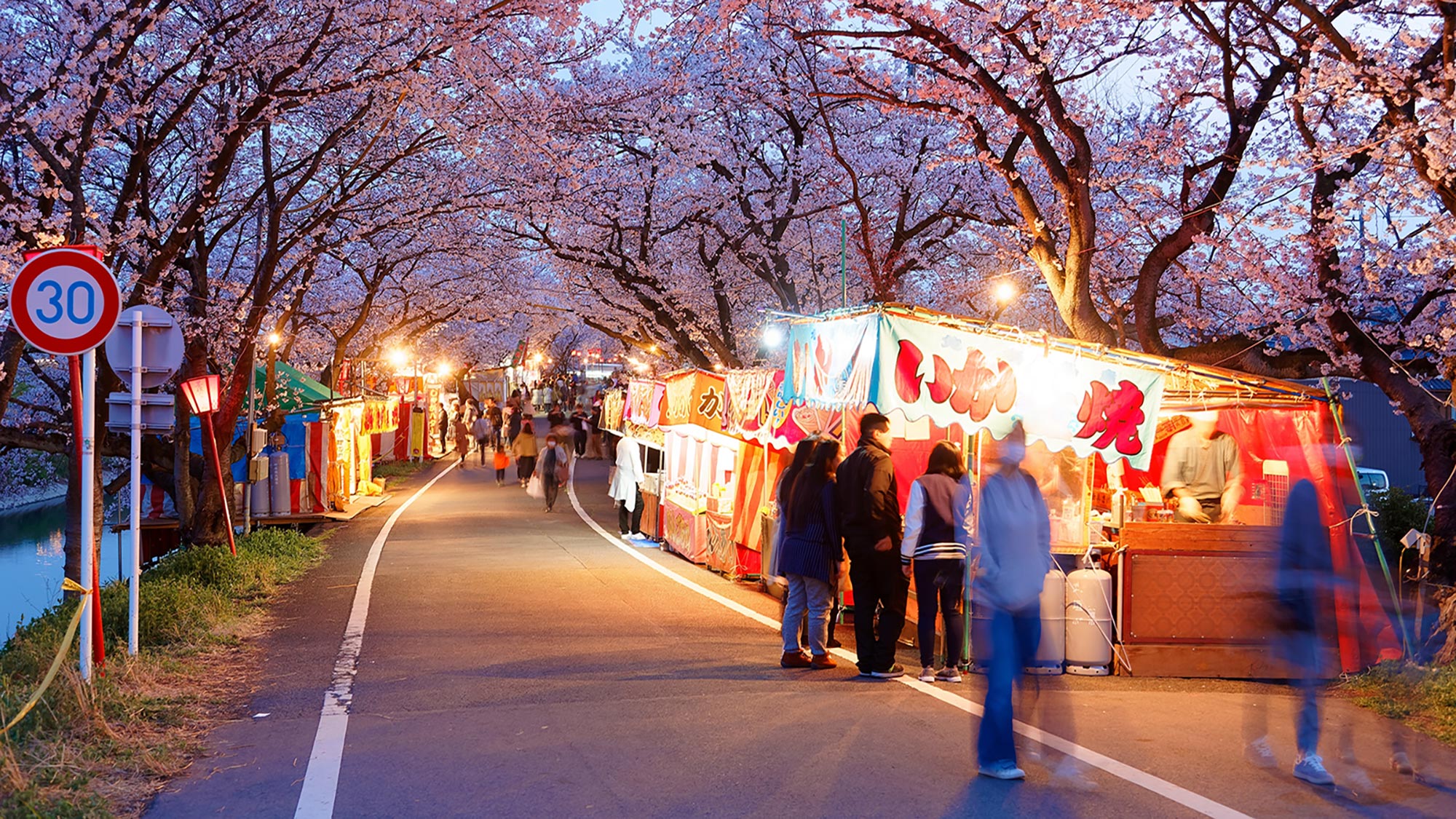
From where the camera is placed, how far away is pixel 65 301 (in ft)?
24.6

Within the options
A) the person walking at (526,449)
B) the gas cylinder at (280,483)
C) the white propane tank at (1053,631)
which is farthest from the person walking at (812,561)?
the person walking at (526,449)

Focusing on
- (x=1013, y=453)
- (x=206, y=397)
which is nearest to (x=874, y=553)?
(x=1013, y=453)

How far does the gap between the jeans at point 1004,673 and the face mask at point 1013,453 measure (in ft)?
2.74

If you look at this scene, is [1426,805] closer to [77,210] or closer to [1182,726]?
[1182,726]

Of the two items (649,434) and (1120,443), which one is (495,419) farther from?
(1120,443)

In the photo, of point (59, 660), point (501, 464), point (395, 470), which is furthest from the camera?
point (395, 470)

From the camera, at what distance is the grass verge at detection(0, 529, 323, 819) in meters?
5.73

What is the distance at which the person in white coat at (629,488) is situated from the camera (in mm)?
19219

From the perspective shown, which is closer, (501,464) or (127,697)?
(127,697)

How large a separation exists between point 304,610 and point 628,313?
2398cm

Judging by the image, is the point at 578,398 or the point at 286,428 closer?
the point at 286,428

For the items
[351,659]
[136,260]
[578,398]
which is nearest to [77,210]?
[351,659]

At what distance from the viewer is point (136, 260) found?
61.8ft

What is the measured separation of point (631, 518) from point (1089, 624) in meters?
11.3
